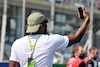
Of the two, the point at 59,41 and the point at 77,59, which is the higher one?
the point at 59,41

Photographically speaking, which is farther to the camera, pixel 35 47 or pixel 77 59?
pixel 77 59

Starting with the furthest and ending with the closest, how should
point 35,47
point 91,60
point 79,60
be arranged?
point 91,60, point 79,60, point 35,47

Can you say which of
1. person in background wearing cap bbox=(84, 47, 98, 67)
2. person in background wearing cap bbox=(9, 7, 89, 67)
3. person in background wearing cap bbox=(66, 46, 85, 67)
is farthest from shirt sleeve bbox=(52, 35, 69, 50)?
person in background wearing cap bbox=(84, 47, 98, 67)

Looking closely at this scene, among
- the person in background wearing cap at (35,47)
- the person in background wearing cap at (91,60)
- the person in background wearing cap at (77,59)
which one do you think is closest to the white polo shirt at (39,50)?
the person in background wearing cap at (35,47)

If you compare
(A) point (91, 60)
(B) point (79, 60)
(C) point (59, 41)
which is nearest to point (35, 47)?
(C) point (59, 41)

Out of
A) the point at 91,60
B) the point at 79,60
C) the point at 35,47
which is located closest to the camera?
the point at 35,47

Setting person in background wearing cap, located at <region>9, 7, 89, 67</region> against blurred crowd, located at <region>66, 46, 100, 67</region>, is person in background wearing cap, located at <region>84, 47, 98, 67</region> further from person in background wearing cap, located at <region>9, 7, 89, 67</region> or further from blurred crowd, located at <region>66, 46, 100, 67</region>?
person in background wearing cap, located at <region>9, 7, 89, 67</region>

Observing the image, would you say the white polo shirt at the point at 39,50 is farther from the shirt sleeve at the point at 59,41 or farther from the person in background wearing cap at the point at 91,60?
the person in background wearing cap at the point at 91,60

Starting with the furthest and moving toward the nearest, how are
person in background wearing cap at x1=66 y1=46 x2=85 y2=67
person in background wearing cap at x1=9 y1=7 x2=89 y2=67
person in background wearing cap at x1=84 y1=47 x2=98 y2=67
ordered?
person in background wearing cap at x1=84 y1=47 x2=98 y2=67 < person in background wearing cap at x1=66 y1=46 x2=85 y2=67 < person in background wearing cap at x1=9 y1=7 x2=89 y2=67

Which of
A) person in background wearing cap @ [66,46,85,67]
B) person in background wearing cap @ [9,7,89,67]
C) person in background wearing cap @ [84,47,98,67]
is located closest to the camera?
person in background wearing cap @ [9,7,89,67]

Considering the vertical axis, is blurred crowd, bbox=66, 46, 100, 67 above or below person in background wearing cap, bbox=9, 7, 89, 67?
below

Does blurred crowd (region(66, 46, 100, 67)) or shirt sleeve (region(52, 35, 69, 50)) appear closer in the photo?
shirt sleeve (region(52, 35, 69, 50))

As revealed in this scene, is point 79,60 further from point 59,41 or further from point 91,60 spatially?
point 59,41

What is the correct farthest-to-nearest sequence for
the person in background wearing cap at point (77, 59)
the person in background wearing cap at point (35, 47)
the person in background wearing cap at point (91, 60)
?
the person in background wearing cap at point (91, 60) < the person in background wearing cap at point (77, 59) < the person in background wearing cap at point (35, 47)
